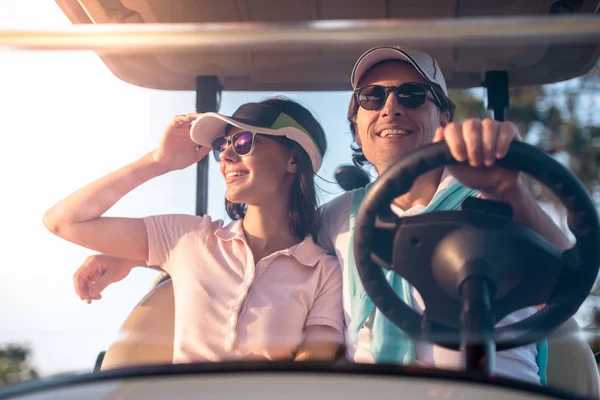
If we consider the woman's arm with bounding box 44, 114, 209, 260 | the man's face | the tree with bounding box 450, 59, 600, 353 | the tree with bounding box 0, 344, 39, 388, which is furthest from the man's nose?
→ the tree with bounding box 0, 344, 39, 388

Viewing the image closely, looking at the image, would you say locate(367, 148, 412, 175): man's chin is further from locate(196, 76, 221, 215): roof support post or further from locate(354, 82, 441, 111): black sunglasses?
locate(196, 76, 221, 215): roof support post

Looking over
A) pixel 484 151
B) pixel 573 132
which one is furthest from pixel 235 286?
pixel 573 132

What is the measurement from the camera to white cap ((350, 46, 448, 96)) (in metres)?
1.31

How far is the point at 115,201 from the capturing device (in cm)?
132

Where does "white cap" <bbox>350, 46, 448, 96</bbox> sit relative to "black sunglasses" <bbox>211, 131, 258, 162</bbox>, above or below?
above

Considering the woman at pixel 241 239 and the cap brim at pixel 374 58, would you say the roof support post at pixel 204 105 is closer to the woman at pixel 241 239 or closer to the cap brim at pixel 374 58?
the woman at pixel 241 239

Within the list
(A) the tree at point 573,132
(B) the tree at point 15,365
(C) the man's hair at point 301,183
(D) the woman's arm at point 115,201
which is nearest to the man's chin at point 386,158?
(C) the man's hair at point 301,183

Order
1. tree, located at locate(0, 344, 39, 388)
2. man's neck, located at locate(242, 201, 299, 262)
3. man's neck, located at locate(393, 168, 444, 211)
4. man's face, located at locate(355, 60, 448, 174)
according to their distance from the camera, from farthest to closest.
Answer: man's neck, located at locate(242, 201, 299, 262) → man's face, located at locate(355, 60, 448, 174) → man's neck, located at locate(393, 168, 444, 211) → tree, located at locate(0, 344, 39, 388)

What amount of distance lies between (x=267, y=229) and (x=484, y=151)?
526mm

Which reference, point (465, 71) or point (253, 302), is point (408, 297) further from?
point (465, 71)

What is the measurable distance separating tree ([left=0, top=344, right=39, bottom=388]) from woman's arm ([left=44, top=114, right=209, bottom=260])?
0.71 ft

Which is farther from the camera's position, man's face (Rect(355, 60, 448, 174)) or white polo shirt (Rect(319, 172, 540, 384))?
man's face (Rect(355, 60, 448, 174))

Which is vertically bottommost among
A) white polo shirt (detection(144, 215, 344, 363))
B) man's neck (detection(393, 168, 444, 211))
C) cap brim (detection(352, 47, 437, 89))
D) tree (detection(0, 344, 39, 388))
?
tree (detection(0, 344, 39, 388))

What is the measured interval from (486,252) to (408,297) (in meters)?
0.16
